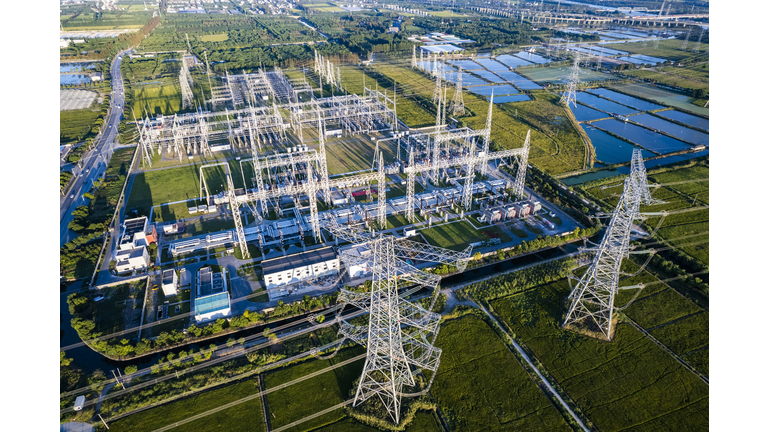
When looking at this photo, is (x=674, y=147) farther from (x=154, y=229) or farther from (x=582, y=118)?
(x=154, y=229)

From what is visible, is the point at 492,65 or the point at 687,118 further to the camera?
the point at 492,65

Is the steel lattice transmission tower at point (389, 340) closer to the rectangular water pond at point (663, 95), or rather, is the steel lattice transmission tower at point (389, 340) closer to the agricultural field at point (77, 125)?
the agricultural field at point (77, 125)

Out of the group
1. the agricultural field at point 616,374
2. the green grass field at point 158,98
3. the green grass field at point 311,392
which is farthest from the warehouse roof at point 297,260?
the green grass field at point 158,98

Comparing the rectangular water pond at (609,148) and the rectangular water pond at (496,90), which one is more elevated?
the rectangular water pond at (496,90)

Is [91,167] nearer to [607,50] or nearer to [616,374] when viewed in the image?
[616,374]

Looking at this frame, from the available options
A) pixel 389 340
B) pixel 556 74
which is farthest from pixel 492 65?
pixel 389 340

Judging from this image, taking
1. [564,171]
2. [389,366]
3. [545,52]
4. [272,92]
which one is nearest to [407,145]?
[564,171]
